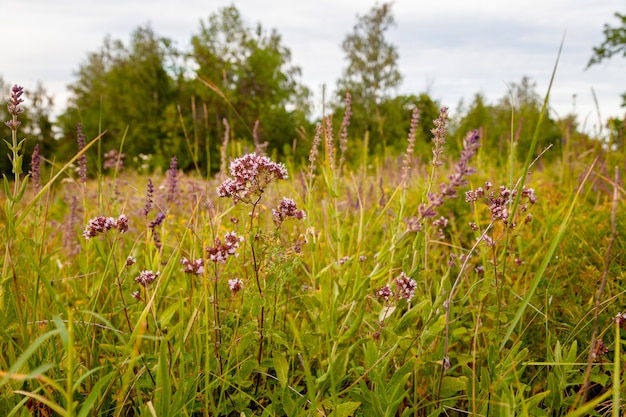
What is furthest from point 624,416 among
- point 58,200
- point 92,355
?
point 58,200

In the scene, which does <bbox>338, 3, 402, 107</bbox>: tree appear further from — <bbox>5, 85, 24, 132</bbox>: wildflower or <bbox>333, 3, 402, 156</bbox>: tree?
<bbox>5, 85, 24, 132</bbox>: wildflower

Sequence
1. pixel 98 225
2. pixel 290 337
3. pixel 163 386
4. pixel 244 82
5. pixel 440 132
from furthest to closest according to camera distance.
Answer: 1. pixel 244 82
2. pixel 290 337
3. pixel 98 225
4. pixel 440 132
5. pixel 163 386

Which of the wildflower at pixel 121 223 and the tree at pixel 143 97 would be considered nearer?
the wildflower at pixel 121 223

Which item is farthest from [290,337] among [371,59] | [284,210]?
[371,59]

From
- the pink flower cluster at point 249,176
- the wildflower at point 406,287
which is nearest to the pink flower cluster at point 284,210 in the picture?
the pink flower cluster at point 249,176

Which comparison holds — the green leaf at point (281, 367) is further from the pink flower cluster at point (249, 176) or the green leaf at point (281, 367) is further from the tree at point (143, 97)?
the tree at point (143, 97)

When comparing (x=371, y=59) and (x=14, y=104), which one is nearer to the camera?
(x=14, y=104)

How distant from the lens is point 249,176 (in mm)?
1602

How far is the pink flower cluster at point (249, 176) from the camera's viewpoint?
1.61 m

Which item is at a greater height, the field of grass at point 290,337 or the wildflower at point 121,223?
the wildflower at point 121,223

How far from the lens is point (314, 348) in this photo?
1826 millimetres

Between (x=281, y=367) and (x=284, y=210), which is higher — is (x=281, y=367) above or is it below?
below

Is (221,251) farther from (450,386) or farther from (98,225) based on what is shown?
(450,386)

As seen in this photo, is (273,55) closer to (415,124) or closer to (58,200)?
(58,200)
